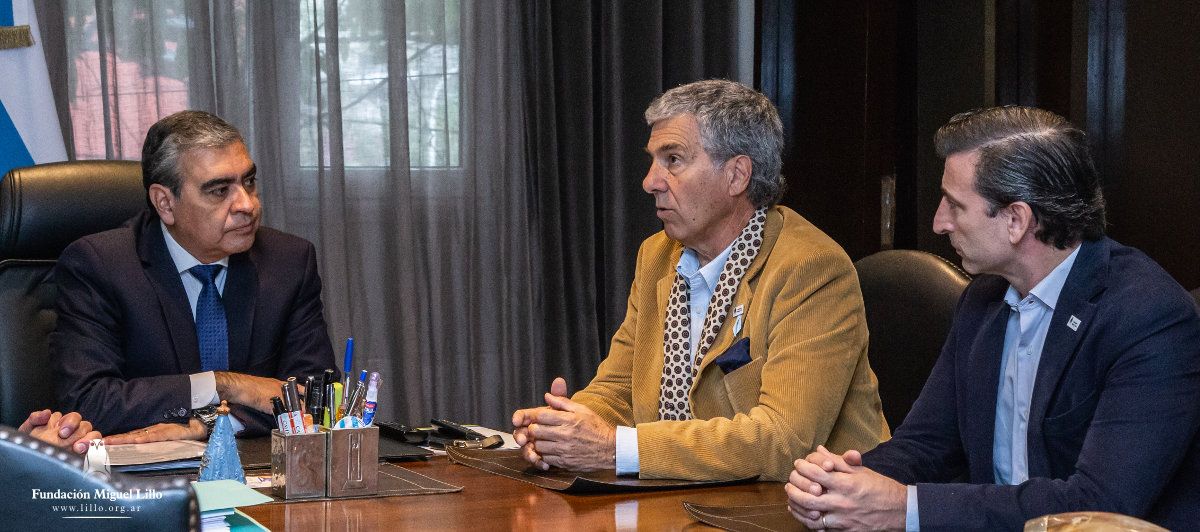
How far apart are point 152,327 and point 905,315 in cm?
153

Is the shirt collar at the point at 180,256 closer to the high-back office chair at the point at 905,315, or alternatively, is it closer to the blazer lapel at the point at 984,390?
the high-back office chair at the point at 905,315

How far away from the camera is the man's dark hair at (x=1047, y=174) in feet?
4.71

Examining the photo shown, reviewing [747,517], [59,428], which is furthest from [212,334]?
[747,517]

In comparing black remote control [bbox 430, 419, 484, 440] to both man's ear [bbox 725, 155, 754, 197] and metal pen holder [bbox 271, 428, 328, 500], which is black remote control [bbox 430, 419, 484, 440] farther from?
man's ear [bbox 725, 155, 754, 197]

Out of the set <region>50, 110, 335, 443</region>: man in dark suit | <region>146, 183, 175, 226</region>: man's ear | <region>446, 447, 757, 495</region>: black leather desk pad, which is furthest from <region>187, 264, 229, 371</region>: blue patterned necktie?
<region>446, 447, 757, 495</region>: black leather desk pad

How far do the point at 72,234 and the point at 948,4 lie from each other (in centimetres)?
244

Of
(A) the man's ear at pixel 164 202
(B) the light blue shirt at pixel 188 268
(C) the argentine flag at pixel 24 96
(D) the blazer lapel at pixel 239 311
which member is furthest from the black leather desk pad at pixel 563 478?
(C) the argentine flag at pixel 24 96

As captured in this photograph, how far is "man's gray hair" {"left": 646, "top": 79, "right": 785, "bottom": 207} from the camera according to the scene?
6.66ft

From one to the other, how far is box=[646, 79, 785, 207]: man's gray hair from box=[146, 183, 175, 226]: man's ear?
3.60 feet

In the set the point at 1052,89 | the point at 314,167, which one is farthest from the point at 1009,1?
the point at 314,167

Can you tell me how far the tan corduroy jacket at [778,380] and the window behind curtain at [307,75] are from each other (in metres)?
1.83

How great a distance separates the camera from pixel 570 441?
5.31 feet

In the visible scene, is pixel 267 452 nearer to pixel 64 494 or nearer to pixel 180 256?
pixel 180 256

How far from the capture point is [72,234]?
7.73 ft
